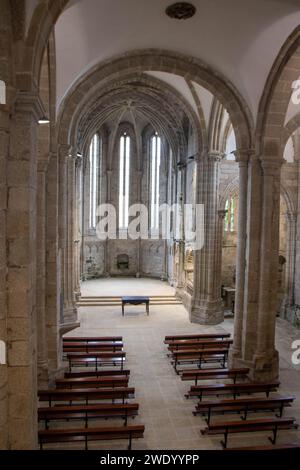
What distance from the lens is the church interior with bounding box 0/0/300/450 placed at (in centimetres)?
518

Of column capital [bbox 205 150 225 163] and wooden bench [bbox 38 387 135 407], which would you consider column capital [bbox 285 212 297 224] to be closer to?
column capital [bbox 205 150 225 163]

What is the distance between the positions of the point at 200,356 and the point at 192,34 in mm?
8447

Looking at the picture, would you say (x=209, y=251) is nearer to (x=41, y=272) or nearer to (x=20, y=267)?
(x=41, y=272)

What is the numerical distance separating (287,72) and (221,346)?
307 inches

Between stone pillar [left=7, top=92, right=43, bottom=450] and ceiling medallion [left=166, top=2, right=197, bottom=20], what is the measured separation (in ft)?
15.8

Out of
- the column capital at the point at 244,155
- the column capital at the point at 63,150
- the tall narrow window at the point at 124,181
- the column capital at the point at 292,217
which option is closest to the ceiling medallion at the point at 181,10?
the column capital at the point at 244,155

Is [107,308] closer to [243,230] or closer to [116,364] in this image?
[116,364]

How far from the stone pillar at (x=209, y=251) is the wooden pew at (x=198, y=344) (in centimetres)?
407

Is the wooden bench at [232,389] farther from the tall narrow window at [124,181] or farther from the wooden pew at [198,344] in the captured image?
the tall narrow window at [124,181]

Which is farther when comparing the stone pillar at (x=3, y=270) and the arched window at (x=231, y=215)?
the arched window at (x=231, y=215)

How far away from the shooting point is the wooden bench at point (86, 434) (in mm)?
6980

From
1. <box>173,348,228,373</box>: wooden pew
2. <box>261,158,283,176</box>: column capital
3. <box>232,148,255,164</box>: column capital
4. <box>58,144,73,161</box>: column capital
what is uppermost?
<box>58,144,73,161</box>: column capital

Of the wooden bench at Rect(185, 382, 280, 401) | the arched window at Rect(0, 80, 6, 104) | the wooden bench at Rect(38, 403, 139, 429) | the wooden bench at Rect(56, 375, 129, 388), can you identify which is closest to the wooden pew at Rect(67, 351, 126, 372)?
the wooden bench at Rect(56, 375, 129, 388)

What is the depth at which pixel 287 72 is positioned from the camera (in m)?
9.34
